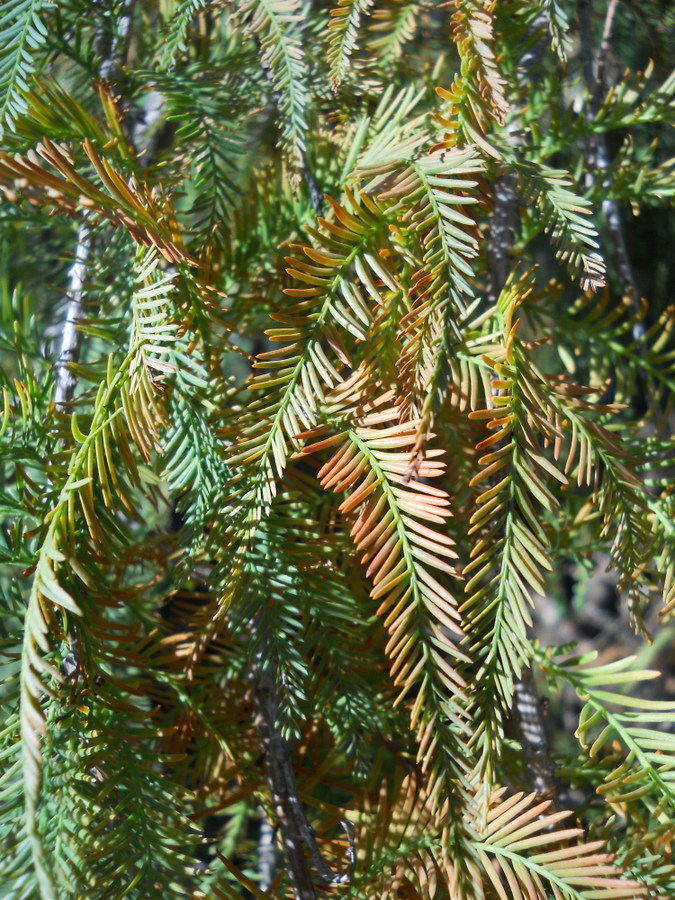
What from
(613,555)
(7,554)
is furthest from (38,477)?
(613,555)

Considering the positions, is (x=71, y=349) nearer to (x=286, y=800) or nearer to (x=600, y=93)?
(x=286, y=800)

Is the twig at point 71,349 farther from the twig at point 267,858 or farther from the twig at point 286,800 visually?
the twig at point 267,858

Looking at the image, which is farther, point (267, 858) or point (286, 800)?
point (267, 858)

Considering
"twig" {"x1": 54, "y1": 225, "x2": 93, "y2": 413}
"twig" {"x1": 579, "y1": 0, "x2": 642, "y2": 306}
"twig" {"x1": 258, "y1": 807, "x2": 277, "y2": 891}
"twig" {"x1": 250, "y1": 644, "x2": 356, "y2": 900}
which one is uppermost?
"twig" {"x1": 579, "y1": 0, "x2": 642, "y2": 306}

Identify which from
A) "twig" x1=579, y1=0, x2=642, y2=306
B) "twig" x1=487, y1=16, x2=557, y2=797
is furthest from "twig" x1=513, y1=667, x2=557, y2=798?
"twig" x1=579, y1=0, x2=642, y2=306

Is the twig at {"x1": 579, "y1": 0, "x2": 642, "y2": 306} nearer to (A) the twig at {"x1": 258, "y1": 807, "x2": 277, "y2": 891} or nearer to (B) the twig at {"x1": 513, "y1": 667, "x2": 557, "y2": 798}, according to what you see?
(B) the twig at {"x1": 513, "y1": 667, "x2": 557, "y2": 798}

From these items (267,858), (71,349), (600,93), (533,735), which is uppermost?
A: (600,93)

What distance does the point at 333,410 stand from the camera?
0.29 meters

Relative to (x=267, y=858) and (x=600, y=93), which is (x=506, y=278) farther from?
(x=267, y=858)

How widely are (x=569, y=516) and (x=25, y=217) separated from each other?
0.41 m

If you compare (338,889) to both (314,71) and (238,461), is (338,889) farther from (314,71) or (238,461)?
(314,71)

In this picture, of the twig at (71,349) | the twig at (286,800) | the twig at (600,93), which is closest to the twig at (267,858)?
the twig at (286,800)

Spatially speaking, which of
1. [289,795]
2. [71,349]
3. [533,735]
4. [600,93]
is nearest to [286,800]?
[289,795]

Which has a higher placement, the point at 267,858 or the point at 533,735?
the point at 533,735
